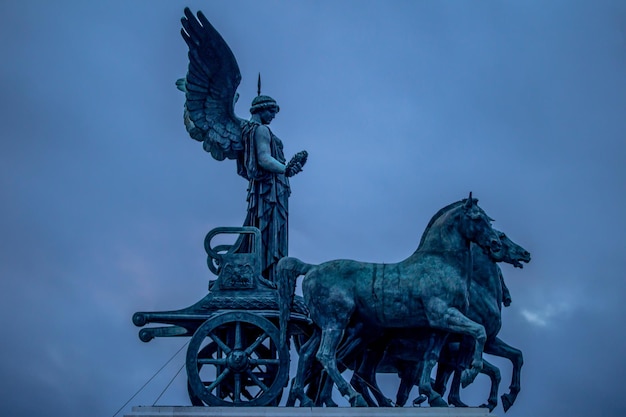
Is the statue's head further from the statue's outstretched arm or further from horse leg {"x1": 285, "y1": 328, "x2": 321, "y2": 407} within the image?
horse leg {"x1": 285, "y1": 328, "x2": 321, "y2": 407}

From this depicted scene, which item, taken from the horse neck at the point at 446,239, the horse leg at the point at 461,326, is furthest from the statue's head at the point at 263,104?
the horse leg at the point at 461,326

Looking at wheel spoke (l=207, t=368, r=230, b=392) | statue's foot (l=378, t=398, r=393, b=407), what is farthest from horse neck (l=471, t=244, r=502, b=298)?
wheel spoke (l=207, t=368, r=230, b=392)

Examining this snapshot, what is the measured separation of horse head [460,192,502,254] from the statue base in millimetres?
2248

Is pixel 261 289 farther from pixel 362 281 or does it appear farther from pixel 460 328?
pixel 460 328

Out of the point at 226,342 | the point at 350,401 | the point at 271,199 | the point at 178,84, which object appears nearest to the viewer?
the point at 350,401

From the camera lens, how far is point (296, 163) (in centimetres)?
1861

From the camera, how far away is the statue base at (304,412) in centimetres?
1591

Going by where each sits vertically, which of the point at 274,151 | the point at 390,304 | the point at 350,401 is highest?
the point at 274,151

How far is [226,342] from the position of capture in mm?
17391

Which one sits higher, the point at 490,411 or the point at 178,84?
the point at 178,84

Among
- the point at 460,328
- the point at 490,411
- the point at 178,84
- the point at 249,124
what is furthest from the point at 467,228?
the point at 178,84

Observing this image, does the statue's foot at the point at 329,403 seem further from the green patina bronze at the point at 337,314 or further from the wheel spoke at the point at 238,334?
the wheel spoke at the point at 238,334

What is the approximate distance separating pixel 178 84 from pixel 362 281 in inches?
217

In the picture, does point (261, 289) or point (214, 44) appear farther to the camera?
point (214, 44)
